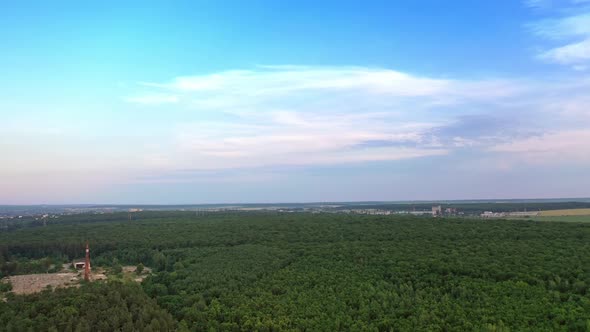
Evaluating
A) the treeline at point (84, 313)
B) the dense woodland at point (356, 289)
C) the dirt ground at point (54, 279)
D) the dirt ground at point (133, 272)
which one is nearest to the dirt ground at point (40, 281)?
the dirt ground at point (54, 279)

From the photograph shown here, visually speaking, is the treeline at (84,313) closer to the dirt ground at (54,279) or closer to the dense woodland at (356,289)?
the dense woodland at (356,289)

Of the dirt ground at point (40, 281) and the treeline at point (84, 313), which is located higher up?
the treeline at point (84, 313)

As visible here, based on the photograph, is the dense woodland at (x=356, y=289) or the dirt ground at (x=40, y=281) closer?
the dense woodland at (x=356, y=289)

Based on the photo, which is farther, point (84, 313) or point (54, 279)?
point (54, 279)

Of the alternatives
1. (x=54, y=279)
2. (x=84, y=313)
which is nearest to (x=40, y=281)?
(x=54, y=279)

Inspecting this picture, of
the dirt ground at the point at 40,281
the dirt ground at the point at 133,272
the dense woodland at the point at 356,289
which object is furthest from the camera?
the dirt ground at the point at 133,272

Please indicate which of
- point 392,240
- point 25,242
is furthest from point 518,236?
point 25,242

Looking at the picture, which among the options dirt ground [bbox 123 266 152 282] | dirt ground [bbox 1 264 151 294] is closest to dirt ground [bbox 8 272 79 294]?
dirt ground [bbox 1 264 151 294]

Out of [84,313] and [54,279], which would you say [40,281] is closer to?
[54,279]
